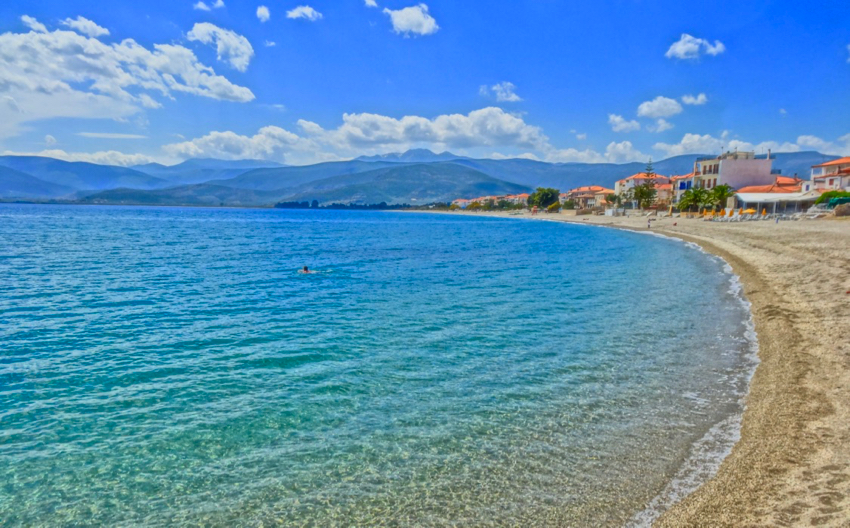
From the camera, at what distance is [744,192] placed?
81062 mm

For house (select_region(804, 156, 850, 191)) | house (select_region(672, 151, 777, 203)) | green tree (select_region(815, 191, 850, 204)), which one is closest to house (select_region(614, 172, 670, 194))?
house (select_region(672, 151, 777, 203))

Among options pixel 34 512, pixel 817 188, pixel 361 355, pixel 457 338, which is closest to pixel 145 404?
pixel 34 512

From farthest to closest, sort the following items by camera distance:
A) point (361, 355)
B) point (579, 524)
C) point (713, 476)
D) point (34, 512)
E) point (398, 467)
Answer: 1. point (361, 355)
2. point (398, 467)
3. point (713, 476)
4. point (34, 512)
5. point (579, 524)

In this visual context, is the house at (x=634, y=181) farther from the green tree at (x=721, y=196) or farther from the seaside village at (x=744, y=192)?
the green tree at (x=721, y=196)

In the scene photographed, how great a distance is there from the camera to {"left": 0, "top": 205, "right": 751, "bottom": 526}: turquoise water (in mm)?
6441

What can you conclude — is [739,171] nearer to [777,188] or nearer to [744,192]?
[777,188]

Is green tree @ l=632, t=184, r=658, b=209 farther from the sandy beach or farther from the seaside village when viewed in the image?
the sandy beach

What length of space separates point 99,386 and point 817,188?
87.5m

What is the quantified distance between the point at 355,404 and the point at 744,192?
91486 millimetres

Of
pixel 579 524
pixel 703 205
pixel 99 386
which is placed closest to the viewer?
pixel 579 524

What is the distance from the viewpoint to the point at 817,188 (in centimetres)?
6931

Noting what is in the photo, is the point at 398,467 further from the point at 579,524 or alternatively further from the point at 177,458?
the point at 177,458

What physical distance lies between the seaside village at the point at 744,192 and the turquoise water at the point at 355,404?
51.8 m

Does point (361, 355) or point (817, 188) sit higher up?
point (817, 188)
